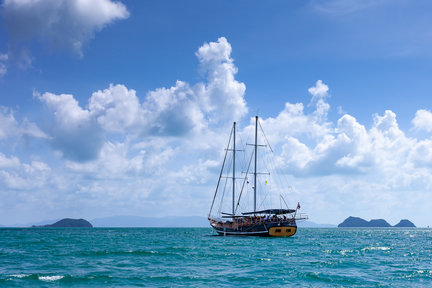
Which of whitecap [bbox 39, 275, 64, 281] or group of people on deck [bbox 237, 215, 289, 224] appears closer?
whitecap [bbox 39, 275, 64, 281]

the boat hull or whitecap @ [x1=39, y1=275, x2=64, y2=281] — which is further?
the boat hull

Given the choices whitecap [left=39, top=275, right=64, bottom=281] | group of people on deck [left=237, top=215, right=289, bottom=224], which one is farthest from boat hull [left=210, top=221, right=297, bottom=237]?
whitecap [left=39, top=275, right=64, bottom=281]

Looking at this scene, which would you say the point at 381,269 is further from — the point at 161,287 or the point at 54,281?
the point at 54,281

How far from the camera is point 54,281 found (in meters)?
28.2

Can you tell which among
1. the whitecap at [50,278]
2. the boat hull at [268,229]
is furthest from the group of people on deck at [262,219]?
the whitecap at [50,278]

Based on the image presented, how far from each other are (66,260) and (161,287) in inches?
757

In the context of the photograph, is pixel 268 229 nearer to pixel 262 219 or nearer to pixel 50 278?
pixel 262 219

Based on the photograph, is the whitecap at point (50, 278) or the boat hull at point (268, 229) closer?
the whitecap at point (50, 278)

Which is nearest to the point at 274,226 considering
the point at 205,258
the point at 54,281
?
the point at 205,258

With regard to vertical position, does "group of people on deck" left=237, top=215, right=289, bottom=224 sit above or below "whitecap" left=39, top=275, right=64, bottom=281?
above

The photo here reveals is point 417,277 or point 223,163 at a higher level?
point 223,163

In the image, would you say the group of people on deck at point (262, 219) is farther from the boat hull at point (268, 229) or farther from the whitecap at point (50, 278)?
the whitecap at point (50, 278)

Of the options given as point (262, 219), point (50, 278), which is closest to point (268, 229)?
point (262, 219)

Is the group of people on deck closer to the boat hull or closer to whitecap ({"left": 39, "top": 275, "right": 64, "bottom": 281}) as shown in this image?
the boat hull
